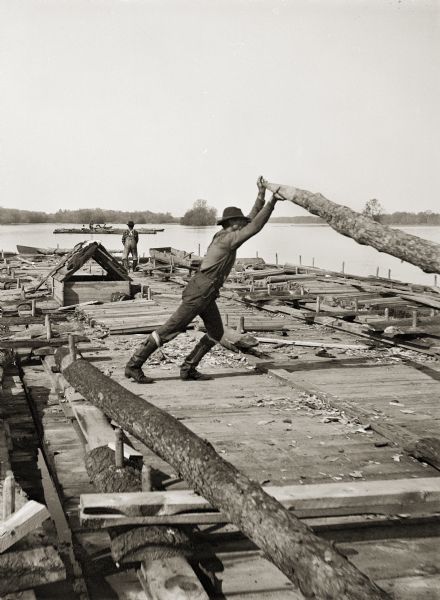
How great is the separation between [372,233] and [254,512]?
2261 millimetres

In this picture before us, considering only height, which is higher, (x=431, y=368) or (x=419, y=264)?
(x=419, y=264)

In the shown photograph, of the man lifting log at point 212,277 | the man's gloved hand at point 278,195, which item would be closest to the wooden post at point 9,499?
the man's gloved hand at point 278,195

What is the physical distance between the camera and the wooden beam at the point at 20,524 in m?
3.24

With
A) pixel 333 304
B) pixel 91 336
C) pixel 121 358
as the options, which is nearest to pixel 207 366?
pixel 121 358

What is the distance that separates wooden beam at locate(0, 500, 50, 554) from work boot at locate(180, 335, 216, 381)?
4.58m

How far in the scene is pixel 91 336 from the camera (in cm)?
1171

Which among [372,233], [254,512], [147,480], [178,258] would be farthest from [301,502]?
[178,258]

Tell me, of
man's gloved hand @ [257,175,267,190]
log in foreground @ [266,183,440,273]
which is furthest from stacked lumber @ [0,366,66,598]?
man's gloved hand @ [257,175,267,190]

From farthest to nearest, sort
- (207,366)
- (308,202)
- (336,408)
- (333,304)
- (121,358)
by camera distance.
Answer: (333,304) → (121,358) → (207,366) → (336,408) → (308,202)

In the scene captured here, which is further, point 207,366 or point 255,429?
point 207,366

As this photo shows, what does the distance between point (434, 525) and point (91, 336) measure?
27.4 feet

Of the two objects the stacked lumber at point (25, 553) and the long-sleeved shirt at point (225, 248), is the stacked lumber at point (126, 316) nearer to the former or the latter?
the long-sleeved shirt at point (225, 248)

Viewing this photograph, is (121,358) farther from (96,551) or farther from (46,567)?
(46,567)

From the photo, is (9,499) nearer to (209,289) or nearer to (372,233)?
(372,233)
